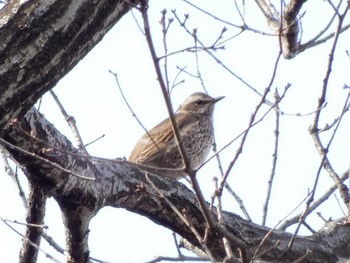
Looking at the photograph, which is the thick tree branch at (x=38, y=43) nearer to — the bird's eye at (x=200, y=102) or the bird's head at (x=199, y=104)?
the bird's head at (x=199, y=104)

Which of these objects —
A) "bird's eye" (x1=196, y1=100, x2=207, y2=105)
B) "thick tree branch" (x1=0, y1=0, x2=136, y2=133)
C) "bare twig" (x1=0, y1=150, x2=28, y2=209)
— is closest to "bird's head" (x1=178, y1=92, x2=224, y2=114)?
"bird's eye" (x1=196, y1=100, x2=207, y2=105)

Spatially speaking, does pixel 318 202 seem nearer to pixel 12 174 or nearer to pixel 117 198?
pixel 117 198

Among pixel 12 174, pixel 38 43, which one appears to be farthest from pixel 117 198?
pixel 12 174

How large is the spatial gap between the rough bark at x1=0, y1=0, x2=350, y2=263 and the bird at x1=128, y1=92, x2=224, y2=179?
2.27m

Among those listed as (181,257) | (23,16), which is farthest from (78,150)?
(181,257)

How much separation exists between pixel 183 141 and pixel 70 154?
3.85 m

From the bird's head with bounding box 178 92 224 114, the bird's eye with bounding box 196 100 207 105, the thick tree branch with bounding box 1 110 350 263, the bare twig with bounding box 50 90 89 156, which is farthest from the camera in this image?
the bird's eye with bounding box 196 100 207 105

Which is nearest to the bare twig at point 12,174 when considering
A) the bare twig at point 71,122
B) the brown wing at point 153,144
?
the bare twig at point 71,122

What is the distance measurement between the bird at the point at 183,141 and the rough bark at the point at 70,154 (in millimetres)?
2266

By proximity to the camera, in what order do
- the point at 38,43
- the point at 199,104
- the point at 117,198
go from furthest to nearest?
the point at 199,104, the point at 117,198, the point at 38,43

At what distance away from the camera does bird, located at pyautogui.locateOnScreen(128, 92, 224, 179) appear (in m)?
7.84

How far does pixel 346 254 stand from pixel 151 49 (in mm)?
3347

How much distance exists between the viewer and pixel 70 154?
3.88 meters

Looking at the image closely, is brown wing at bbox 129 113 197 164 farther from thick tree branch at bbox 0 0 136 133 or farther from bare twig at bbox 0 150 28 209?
thick tree branch at bbox 0 0 136 133
